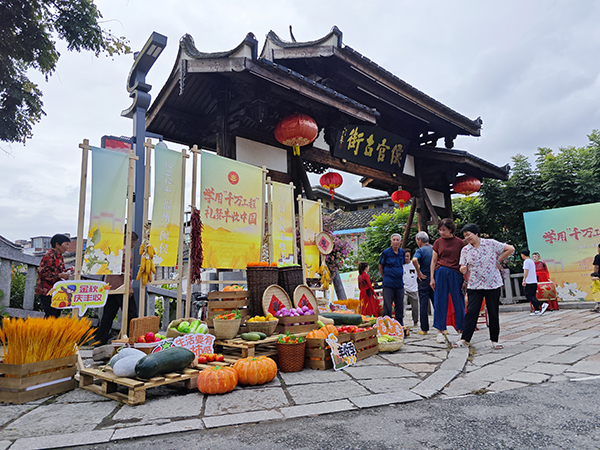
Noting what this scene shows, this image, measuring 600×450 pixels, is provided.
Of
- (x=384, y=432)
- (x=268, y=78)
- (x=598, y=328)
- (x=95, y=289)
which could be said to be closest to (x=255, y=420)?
(x=384, y=432)

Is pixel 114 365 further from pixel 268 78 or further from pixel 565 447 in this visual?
pixel 268 78

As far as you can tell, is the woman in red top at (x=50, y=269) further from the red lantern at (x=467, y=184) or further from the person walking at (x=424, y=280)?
the red lantern at (x=467, y=184)

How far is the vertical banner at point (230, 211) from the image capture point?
5.71 metres

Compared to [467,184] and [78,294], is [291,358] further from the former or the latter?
[467,184]

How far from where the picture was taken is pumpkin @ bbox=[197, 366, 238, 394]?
3012 millimetres

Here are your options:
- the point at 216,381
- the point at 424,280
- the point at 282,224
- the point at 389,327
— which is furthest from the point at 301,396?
the point at 282,224

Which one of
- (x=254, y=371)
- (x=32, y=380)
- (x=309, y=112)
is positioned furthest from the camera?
(x=309, y=112)

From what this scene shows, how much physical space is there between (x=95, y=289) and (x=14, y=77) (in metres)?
6.73

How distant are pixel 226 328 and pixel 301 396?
4.95 ft

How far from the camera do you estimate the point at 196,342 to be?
12.5ft

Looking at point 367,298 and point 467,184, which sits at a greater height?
point 467,184

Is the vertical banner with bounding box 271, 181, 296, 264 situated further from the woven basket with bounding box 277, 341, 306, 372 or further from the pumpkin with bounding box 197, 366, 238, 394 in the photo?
the pumpkin with bounding box 197, 366, 238, 394

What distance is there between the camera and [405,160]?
10.9m

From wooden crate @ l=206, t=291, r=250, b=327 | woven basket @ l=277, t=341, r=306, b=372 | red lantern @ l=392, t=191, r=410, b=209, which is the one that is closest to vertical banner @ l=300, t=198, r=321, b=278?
wooden crate @ l=206, t=291, r=250, b=327
